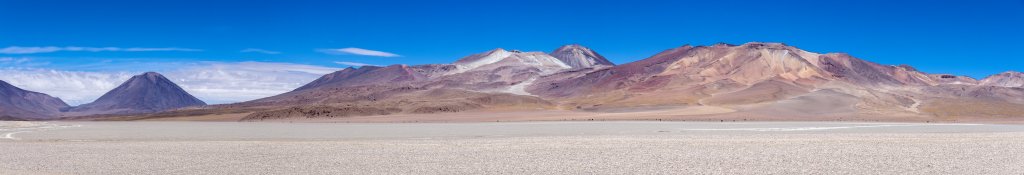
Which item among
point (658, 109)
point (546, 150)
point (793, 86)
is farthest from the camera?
point (793, 86)

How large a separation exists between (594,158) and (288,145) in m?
12.3

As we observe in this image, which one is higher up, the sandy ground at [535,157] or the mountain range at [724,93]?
the mountain range at [724,93]

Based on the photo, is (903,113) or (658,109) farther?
(658,109)

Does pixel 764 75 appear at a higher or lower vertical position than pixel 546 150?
higher

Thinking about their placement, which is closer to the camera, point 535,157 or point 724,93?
point 535,157

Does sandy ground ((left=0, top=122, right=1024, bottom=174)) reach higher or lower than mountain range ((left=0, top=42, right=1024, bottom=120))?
lower

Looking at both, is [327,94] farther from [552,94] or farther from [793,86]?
[793,86]

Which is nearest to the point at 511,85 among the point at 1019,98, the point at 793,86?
the point at 793,86

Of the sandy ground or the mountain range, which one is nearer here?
the sandy ground

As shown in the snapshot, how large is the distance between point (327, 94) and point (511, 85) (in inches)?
1504

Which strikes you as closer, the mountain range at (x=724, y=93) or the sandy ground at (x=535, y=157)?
the sandy ground at (x=535, y=157)

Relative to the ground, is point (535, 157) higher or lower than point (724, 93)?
lower

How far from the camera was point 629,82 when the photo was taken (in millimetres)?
163000

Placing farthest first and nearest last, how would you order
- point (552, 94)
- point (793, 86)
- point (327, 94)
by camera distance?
point (327, 94) < point (552, 94) < point (793, 86)
